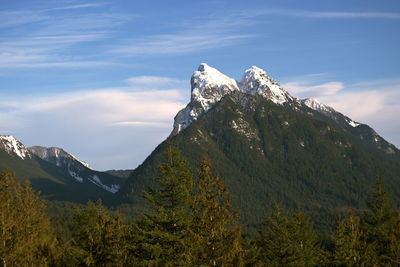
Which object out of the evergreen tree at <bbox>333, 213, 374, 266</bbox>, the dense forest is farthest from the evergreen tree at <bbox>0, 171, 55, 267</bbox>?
the evergreen tree at <bbox>333, 213, 374, 266</bbox>

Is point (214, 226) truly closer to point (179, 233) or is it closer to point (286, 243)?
point (179, 233)

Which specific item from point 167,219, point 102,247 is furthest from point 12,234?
point 167,219

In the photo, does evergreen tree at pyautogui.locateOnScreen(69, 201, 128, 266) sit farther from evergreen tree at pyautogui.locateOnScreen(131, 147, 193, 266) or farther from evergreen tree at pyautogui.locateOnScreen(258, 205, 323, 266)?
evergreen tree at pyautogui.locateOnScreen(258, 205, 323, 266)

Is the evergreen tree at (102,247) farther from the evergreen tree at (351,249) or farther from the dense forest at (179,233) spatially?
the evergreen tree at (351,249)

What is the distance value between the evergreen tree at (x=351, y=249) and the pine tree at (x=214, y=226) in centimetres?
1298

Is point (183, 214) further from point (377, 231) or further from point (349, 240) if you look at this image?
point (377, 231)

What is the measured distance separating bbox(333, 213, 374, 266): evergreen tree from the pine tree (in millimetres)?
12978

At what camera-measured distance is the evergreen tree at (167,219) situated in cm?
4788

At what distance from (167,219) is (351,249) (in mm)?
16219

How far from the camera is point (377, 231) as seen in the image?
215ft

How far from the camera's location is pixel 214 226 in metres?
40.3

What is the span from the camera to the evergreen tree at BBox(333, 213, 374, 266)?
49000 millimetres

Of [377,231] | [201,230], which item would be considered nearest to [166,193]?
[201,230]

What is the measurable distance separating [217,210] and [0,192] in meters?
25.3
